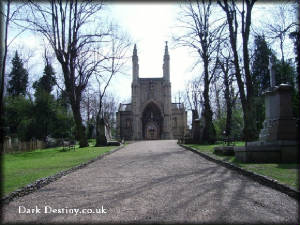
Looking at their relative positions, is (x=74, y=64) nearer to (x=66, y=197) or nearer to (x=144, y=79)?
(x=66, y=197)

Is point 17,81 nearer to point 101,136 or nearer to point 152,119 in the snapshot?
point 152,119

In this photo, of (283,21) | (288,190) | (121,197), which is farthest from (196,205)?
(283,21)

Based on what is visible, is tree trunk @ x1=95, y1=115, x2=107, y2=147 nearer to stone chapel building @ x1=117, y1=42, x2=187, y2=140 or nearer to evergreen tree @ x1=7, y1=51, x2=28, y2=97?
evergreen tree @ x1=7, y1=51, x2=28, y2=97

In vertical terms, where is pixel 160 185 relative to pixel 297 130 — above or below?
below

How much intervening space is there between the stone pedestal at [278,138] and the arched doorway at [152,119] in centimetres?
4837

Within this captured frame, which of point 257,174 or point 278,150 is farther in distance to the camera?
point 278,150

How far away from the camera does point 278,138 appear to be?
9.90m

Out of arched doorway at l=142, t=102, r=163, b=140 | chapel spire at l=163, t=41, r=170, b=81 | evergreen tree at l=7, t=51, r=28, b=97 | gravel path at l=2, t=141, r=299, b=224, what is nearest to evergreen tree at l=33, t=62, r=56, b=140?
evergreen tree at l=7, t=51, r=28, b=97

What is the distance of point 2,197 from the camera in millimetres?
5137

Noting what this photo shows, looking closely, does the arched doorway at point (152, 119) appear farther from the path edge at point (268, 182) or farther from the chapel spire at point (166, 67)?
the path edge at point (268, 182)

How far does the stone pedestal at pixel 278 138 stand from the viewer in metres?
9.38

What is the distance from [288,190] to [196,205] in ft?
6.48

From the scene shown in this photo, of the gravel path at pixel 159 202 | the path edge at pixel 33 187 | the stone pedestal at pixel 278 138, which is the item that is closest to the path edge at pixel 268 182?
the gravel path at pixel 159 202

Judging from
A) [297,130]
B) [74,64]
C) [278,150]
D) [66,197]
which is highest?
[74,64]
